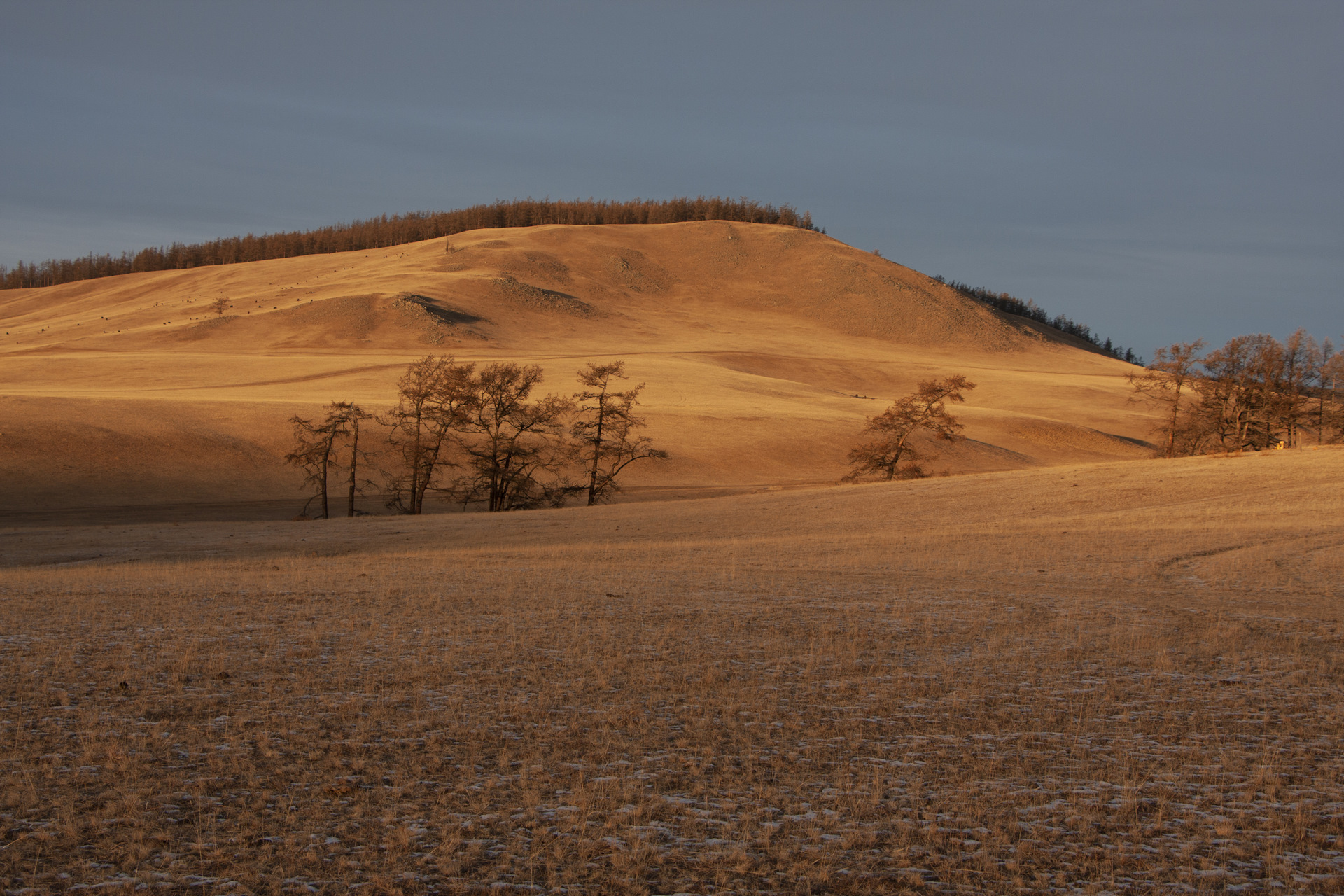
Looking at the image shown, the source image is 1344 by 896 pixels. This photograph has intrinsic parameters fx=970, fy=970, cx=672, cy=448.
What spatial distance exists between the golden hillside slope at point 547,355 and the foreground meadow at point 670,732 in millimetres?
37980

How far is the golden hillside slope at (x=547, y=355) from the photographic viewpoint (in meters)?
56.7

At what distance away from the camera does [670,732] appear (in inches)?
354

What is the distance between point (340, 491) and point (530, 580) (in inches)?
1524

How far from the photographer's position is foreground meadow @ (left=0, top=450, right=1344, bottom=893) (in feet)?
20.8

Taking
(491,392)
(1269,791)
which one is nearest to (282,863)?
(1269,791)

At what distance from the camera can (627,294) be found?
161m

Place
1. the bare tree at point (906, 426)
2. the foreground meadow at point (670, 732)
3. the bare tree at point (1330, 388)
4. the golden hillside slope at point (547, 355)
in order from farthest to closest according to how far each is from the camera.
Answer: the bare tree at point (1330, 388), the golden hillside slope at point (547, 355), the bare tree at point (906, 426), the foreground meadow at point (670, 732)

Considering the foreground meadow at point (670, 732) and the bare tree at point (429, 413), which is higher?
the bare tree at point (429, 413)

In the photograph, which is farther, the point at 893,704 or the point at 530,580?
the point at 530,580

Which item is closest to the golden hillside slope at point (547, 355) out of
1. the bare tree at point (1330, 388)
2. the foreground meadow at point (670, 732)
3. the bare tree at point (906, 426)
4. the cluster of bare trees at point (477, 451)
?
the cluster of bare trees at point (477, 451)

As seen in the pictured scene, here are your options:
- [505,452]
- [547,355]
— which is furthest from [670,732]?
[547,355]

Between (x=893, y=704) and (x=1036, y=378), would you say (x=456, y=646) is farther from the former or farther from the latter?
(x=1036, y=378)

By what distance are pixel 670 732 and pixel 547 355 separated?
4033 inches

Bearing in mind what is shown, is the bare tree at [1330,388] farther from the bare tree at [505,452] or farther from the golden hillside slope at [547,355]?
the bare tree at [505,452]
